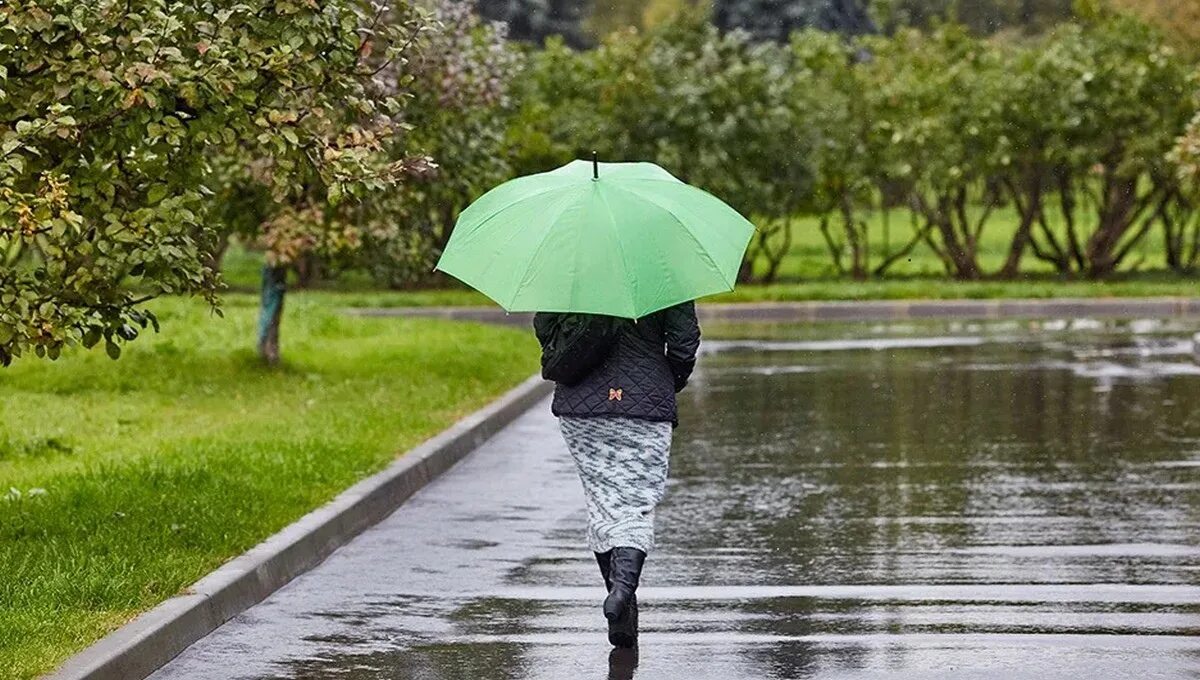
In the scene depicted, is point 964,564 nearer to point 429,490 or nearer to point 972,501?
point 972,501

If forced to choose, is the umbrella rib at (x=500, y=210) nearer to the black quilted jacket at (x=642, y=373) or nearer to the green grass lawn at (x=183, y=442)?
the black quilted jacket at (x=642, y=373)

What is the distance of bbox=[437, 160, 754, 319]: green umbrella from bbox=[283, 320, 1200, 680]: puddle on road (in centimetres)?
132

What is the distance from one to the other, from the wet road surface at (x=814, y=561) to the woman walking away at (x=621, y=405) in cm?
44

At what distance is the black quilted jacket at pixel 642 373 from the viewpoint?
8.67m

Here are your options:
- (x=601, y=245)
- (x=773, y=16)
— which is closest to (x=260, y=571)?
(x=601, y=245)

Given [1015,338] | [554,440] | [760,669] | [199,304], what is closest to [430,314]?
[199,304]

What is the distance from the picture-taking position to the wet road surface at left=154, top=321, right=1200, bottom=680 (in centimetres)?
843

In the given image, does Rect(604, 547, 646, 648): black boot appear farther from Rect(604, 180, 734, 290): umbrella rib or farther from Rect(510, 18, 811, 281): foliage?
Rect(510, 18, 811, 281): foliage

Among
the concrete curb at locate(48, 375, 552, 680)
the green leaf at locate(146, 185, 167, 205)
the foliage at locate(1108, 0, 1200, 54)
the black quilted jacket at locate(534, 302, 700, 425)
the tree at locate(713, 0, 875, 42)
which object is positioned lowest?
the concrete curb at locate(48, 375, 552, 680)

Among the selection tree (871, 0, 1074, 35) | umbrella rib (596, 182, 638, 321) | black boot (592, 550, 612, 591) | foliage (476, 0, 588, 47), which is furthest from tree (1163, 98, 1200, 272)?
tree (871, 0, 1074, 35)

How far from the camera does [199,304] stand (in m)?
30.0

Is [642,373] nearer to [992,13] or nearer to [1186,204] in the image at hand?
[1186,204]

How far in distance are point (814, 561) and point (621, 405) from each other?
95.9 inches

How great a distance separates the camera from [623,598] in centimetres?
851
